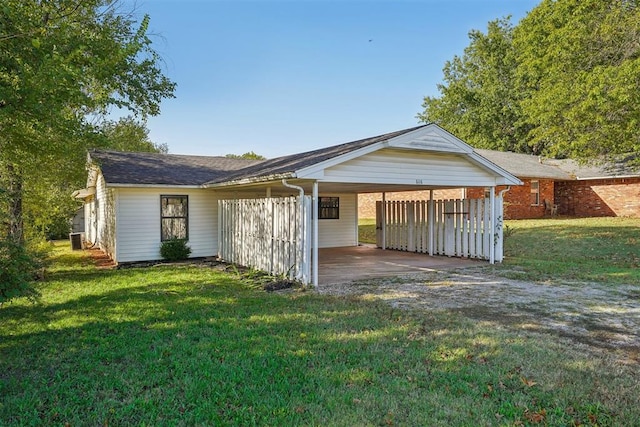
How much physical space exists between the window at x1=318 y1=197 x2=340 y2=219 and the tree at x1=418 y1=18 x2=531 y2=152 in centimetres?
2077

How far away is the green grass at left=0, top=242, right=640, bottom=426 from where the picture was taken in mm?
3184

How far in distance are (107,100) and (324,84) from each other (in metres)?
11.7

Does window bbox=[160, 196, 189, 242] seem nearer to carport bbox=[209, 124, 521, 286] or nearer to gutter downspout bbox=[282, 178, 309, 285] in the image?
A: carport bbox=[209, 124, 521, 286]

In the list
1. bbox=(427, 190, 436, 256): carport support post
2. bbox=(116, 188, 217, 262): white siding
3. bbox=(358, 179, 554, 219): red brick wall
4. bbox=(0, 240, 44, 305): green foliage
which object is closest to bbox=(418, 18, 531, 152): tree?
bbox=(358, 179, 554, 219): red brick wall

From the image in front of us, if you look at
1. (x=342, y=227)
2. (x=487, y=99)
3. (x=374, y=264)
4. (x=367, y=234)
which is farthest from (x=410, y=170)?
(x=487, y=99)

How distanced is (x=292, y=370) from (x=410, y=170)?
6.57 metres

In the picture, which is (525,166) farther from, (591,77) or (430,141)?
(430,141)

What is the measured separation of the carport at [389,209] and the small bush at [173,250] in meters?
1.18

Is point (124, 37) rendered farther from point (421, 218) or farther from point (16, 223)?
point (421, 218)

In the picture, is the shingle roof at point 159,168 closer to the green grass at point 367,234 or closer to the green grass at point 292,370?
the green grass at point 292,370

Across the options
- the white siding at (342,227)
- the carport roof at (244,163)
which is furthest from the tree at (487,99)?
the carport roof at (244,163)

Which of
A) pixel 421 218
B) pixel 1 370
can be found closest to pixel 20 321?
pixel 1 370

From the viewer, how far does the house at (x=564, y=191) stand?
71.3 feet

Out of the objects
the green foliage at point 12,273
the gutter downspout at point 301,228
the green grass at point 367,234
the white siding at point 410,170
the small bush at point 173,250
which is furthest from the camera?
the green grass at point 367,234
